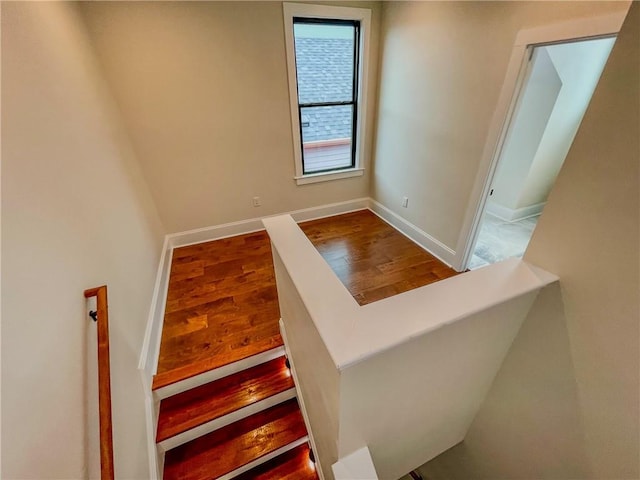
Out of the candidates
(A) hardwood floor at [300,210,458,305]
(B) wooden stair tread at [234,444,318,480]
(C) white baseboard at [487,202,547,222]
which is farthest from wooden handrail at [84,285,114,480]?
(C) white baseboard at [487,202,547,222]

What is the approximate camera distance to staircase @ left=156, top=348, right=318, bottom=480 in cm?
157

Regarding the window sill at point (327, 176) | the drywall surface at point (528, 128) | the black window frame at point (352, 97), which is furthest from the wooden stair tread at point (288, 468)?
the drywall surface at point (528, 128)

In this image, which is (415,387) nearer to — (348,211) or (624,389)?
(624,389)

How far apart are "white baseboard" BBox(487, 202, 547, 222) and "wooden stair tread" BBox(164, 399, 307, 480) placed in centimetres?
349

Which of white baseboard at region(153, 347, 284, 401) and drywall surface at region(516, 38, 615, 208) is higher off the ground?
drywall surface at region(516, 38, 615, 208)

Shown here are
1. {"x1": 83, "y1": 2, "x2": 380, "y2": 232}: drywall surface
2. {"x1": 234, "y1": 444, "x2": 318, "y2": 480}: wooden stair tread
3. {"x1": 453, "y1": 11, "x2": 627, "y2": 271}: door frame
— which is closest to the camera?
{"x1": 453, "y1": 11, "x2": 627, "y2": 271}: door frame

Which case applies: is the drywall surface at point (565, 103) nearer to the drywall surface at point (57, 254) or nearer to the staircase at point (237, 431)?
the staircase at point (237, 431)

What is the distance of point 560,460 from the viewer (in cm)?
111

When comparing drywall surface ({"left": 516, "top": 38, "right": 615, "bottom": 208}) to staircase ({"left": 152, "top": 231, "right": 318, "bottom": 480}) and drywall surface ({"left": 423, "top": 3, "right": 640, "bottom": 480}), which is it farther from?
staircase ({"left": 152, "top": 231, "right": 318, "bottom": 480})

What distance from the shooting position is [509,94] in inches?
71.8

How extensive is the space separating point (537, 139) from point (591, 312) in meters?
3.11

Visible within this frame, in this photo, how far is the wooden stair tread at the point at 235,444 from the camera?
155 cm

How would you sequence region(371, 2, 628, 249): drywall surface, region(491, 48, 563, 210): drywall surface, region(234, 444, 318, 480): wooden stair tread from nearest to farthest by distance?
region(234, 444, 318, 480): wooden stair tread, region(371, 2, 628, 249): drywall surface, region(491, 48, 563, 210): drywall surface

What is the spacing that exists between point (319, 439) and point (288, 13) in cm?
325
